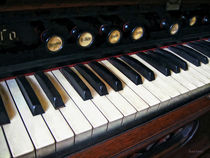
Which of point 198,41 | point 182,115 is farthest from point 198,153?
point 198,41

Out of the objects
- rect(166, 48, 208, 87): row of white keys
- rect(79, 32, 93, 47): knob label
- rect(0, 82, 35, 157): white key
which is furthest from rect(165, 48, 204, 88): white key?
rect(0, 82, 35, 157): white key

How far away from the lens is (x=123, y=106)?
74cm

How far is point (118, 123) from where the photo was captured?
71 cm

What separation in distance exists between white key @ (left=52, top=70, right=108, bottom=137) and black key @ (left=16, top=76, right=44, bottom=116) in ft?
0.41

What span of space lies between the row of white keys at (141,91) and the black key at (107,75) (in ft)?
0.16

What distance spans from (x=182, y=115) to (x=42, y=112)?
0.58 m

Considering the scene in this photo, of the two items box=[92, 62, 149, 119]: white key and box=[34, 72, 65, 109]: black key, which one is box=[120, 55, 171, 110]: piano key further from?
box=[34, 72, 65, 109]: black key

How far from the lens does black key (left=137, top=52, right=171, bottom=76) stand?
98 centimetres

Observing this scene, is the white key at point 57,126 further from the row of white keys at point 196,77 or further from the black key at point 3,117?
the row of white keys at point 196,77


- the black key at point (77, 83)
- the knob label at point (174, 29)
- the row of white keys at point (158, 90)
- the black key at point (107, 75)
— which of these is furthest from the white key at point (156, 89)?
the knob label at point (174, 29)

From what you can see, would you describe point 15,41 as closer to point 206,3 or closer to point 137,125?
point 137,125

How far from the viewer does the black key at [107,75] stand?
2.69 feet

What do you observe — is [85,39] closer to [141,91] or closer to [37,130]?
[141,91]

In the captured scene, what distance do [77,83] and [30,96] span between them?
0.18 metres
